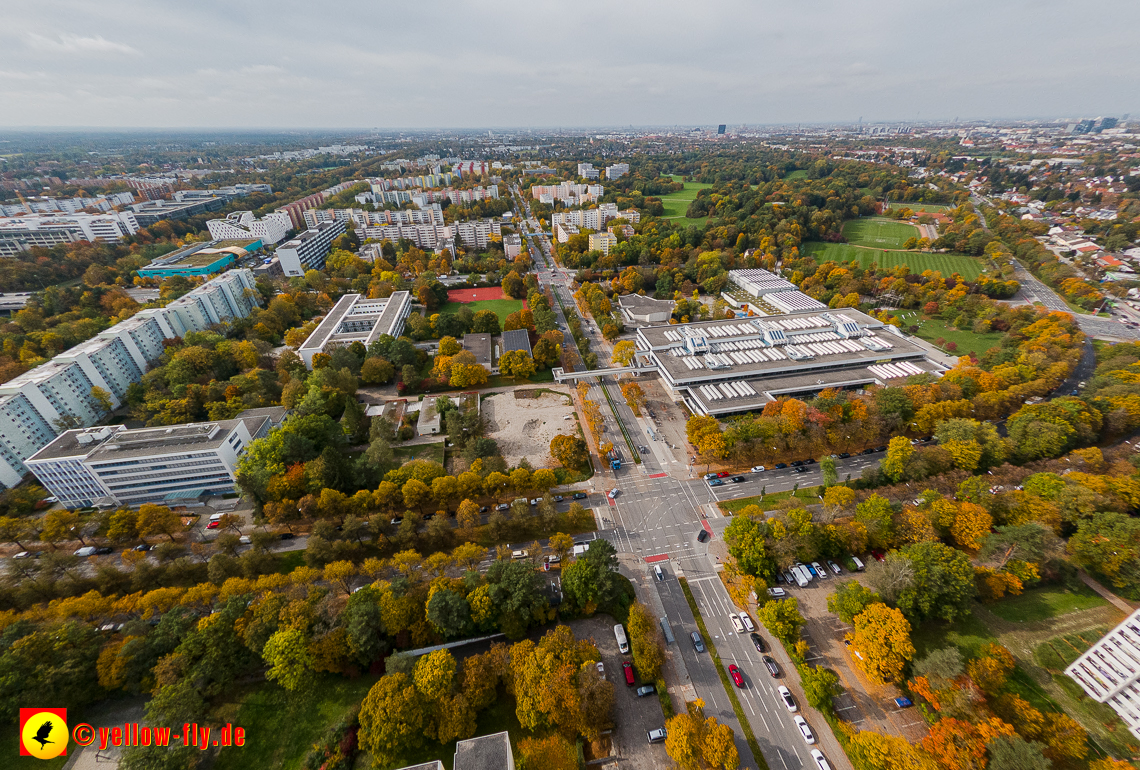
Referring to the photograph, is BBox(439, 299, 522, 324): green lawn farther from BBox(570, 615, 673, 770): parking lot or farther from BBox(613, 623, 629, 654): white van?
BBox(613, 623, 629, 654): white van

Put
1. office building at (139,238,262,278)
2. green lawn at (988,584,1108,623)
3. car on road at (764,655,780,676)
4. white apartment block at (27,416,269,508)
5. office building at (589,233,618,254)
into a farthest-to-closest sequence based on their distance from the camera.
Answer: office building at (589,233,618,254) → office building at (139,238,262,278) → white apartment block at (27,416,269,508) → green lawn at (988,584,1108,623) → car on road at (764,655,780,676)

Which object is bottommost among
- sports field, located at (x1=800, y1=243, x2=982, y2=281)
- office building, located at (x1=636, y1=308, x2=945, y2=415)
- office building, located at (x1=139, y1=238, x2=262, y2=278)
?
office building, located at (x1=636, y1=308, x2=945, y2=415)

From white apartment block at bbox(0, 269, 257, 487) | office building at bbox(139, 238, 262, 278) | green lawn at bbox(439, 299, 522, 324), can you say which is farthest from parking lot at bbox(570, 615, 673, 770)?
office building at bbox(139, 238, 262, 278)

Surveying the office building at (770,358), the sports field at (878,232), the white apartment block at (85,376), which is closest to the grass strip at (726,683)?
the office building at (770,358)

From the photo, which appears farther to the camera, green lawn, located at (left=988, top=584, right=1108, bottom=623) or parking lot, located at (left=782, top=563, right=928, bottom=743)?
green lawn, located at (left=988, top=584, right=1108, bottom=623)

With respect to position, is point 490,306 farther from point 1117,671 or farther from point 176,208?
point 176,208

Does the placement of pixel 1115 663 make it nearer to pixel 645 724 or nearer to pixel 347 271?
pixel 645 724
